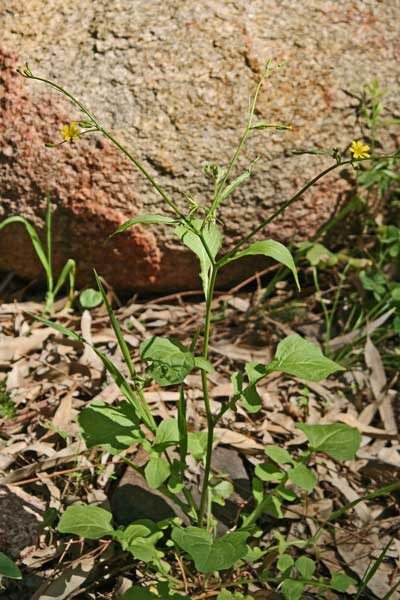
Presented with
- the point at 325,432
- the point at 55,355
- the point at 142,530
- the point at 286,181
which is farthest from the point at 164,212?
the point at 142,530

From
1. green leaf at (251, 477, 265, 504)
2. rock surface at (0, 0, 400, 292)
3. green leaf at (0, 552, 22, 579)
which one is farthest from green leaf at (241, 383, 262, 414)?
rock surface at (0, 0, 400, 292)

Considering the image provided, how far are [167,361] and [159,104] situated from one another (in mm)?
1617

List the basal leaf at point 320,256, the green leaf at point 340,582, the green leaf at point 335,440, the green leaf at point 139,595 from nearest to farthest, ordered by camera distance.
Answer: the green leaf at point 139,595 < the green leaf at point 340,582 < the green leaf at point 335,440 < the basal leaf at point 320,256

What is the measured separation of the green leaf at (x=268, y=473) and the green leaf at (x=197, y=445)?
0.63ft

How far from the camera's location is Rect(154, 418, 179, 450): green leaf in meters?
2.14

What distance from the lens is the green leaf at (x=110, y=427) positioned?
2.07 metres

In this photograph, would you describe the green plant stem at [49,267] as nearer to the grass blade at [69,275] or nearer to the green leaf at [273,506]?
the grass blade at [69,275]

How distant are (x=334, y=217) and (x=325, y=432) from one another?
4.37 feet

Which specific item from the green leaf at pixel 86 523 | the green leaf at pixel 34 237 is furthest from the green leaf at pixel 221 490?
the green leaf at pixel 34 237

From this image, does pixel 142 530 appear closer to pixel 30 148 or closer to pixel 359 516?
pixel 359 516

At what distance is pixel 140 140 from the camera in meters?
3.01

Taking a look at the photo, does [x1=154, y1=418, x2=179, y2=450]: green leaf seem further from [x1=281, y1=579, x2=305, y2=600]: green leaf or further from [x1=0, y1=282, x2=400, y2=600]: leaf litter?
[x1=281, y1=579, x2=305, y2=600]: green leaf

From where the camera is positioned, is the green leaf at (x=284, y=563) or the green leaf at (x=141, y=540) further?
the green leaf at (x=284, y=563)

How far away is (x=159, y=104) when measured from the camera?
3025 millimetres
